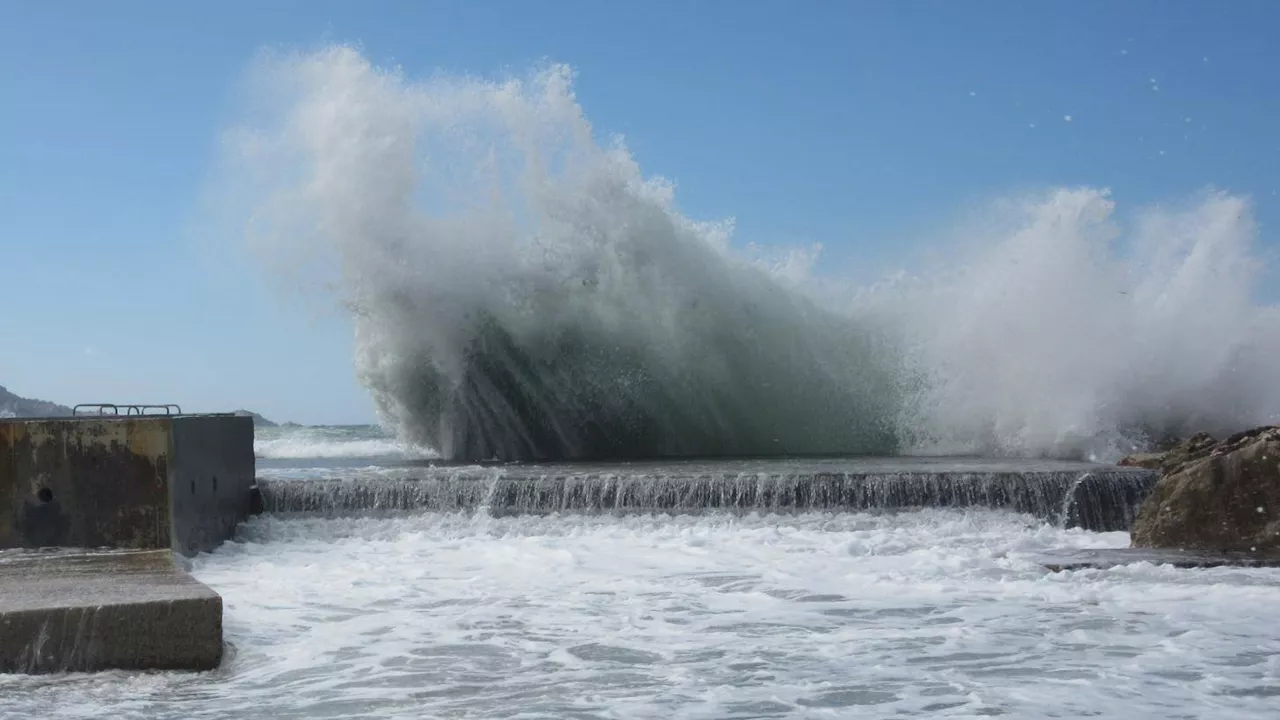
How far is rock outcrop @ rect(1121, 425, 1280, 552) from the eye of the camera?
7.60 meters

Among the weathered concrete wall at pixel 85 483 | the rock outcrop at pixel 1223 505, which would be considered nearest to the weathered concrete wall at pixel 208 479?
the weathered concrete wall at pixel 85 483

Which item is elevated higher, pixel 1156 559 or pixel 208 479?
pixel 208 479

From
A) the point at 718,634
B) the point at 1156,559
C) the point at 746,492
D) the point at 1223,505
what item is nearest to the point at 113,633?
the point at 718,634

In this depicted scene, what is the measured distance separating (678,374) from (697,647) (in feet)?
43.1

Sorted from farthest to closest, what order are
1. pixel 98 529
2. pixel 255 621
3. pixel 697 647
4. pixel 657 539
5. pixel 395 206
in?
1. pixel 395 206
2. pixel 657 539
3. pixel 98 529
4. pixel 255 621
5. pixel 697 647

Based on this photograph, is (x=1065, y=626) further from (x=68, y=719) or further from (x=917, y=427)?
(x=917, y=427)

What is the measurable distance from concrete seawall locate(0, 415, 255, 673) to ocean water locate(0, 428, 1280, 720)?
5.9 inches

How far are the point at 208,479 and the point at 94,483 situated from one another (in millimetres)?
1076

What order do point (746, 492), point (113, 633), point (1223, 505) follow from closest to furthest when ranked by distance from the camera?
point (113, 633)
point (1223, 505)
point (746, 492)

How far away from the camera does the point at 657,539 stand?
881 cm

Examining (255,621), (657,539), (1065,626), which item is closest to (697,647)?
(1065,626)

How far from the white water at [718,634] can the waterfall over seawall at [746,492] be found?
75 centimetres

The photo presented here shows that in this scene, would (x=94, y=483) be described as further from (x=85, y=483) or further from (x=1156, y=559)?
(x=1156, y=559)

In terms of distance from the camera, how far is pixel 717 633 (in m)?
5.43
